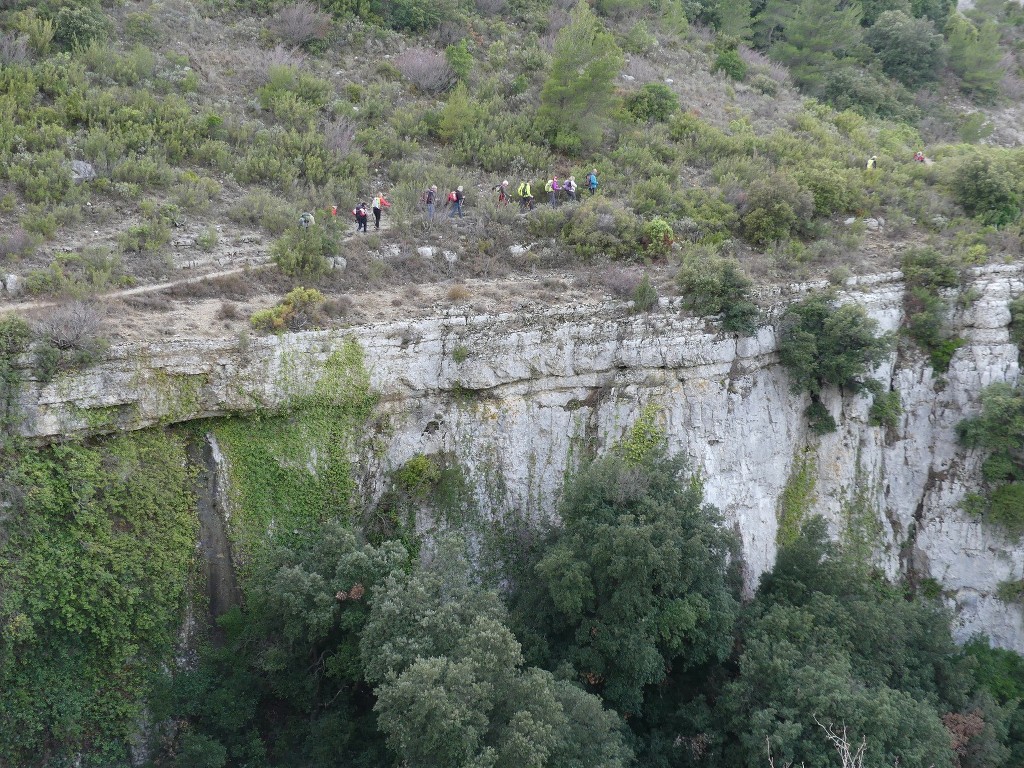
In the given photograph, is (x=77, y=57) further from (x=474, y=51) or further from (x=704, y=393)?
(x=704, y=393)

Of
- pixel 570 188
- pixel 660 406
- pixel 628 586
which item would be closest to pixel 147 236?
pixel 570 188

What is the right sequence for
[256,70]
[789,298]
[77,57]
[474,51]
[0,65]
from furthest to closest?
[474,51] < [256,70] < [77,57] < [0,65] < [789,298]

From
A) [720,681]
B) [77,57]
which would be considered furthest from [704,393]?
[77,57]

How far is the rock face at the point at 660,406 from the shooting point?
15.8 m

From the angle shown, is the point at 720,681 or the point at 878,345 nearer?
the point at 720,681

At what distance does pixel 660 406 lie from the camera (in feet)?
61.1

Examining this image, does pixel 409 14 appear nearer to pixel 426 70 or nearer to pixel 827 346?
pixel 426 70

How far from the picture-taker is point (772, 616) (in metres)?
16.6

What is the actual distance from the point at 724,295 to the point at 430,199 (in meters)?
9.13

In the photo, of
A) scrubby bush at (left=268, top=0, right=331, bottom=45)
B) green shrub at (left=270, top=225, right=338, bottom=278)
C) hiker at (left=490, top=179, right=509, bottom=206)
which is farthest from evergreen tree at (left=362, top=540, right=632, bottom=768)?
scrubby bush at (left=268, top=0, right=331, bottom=45)

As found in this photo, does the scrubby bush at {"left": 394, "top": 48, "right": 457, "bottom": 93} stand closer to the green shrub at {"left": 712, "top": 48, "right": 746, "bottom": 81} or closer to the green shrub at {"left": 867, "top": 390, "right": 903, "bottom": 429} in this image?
the green shrub at {"left": 712, "top": 48, "right": 746, "bottom": 81}

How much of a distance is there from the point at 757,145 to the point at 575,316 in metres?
13.5

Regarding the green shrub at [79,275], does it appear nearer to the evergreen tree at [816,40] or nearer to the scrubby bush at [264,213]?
the scrubby bush at [264,213]

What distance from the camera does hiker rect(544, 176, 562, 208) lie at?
2341 centimetres
